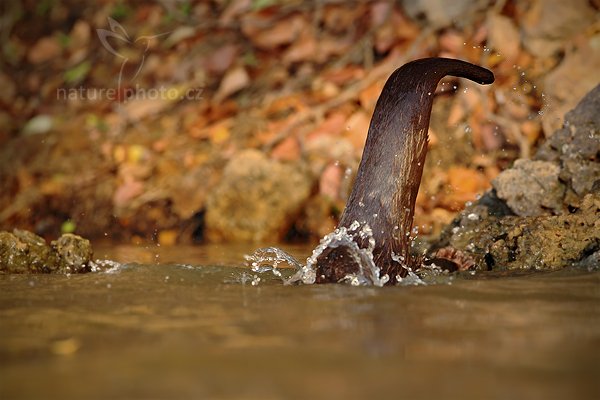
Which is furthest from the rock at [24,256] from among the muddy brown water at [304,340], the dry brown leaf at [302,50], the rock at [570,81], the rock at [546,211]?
the dry brown leaf at [302,50]

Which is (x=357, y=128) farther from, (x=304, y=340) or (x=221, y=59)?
(x=304, y=340)

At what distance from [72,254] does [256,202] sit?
266 centimetres

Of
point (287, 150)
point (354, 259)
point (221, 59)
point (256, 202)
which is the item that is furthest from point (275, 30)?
point (354, 259)

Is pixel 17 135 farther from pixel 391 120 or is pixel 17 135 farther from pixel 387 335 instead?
pixel 387 335

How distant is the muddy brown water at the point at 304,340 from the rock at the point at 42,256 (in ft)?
2.10

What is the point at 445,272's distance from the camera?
12.1 ft

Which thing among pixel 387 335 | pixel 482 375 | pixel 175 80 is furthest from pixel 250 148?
pixel 482 375

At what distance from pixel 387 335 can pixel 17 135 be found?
288 inches

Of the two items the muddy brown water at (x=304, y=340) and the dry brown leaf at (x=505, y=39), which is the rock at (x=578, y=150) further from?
the dry brown leaf at (x=505, y=39)

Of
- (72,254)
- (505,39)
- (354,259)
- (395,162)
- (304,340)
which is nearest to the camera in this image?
(304,340)

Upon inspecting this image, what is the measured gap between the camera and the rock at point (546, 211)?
3.67m

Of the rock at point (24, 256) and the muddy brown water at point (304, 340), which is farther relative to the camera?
the rock at point (24, 256)

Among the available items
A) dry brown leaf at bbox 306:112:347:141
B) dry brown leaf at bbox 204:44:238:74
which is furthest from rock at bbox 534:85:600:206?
dry brown leaf at bbox 204:44:238:74

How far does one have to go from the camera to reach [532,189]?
4176mm
